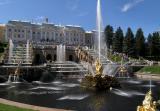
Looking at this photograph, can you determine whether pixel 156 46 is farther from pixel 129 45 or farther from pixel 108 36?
pixel 108 36

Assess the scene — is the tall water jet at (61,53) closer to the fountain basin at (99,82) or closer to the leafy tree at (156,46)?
the leafy tree at (156,46)

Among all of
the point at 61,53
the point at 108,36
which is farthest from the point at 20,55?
the point at 108,36

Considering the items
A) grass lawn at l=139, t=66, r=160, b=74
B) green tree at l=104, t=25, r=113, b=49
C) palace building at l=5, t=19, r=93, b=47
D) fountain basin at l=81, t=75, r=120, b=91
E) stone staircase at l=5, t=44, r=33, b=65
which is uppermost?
palace building at l=5, t=19, r=93, b=47

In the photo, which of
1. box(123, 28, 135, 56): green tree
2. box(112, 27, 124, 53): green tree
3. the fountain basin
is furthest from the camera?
box(112, 27, 124, 53): green tree

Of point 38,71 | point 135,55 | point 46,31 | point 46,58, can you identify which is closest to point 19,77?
point 38,71

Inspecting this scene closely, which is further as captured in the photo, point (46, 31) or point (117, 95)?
point (46, 31)

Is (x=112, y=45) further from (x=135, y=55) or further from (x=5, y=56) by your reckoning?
(x=5, y=56)

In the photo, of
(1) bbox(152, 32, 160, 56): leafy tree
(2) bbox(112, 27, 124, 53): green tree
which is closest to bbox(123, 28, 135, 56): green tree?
(2) bbox(112, 27, 124, 53): green tree

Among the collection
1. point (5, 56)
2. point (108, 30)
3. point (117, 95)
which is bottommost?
point (117, 95)

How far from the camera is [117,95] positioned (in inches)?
874

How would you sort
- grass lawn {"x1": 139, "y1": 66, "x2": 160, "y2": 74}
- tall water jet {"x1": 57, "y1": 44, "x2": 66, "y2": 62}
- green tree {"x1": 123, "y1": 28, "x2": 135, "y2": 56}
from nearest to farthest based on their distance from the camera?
1. grass lawn {"x1": 139, "y1": 66, "x2": 160, "y2": 74}
2. tall water jet {"x1": 57, "y1": 44, "x2": 66, "y2": 62}
3. green tree {"x1": 123, "y1": 28, "x2": 135, "y2": 56}

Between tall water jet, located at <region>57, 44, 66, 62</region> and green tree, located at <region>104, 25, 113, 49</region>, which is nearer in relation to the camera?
tall water jet, located at <region>57, 44, 66, 62</region>

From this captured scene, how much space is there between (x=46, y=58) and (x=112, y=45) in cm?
2257

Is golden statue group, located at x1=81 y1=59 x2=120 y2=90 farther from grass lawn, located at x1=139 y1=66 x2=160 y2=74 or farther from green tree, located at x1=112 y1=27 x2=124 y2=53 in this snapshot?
green tree, located at x1=112 y1=27 x2=124 y2=53
